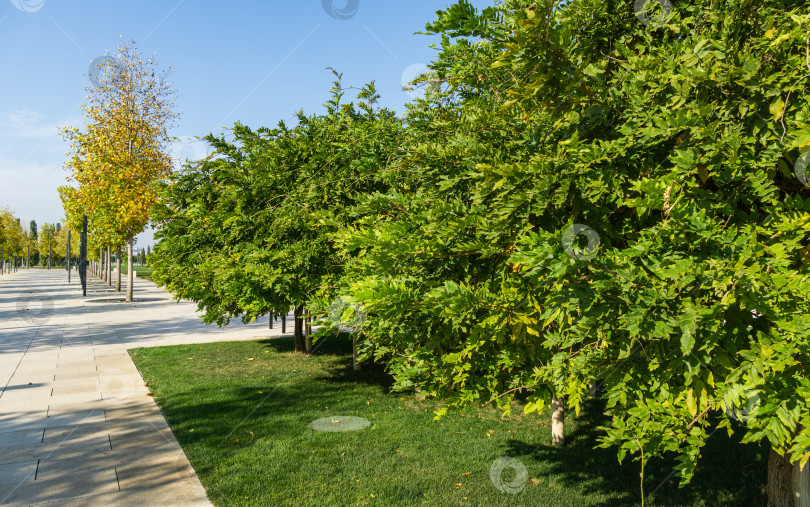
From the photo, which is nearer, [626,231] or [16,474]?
[626,231]

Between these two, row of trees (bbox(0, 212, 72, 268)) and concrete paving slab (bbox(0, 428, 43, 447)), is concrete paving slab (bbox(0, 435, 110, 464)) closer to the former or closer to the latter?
concrete paving slab (bbox(0, 428, 43, 447))

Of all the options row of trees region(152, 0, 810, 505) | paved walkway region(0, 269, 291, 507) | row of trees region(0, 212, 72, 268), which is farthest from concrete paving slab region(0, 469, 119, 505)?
row of trees region(0, 212, 72, 268)

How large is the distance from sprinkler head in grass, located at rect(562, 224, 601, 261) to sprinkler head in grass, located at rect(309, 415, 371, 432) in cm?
531

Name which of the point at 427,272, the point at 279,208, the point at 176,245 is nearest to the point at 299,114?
the point at 279,208

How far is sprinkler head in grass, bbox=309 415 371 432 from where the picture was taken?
22.5ft

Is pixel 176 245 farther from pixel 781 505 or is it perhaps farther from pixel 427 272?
pixel 781 505

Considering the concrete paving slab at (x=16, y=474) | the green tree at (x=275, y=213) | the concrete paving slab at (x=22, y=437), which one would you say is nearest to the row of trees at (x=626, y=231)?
the green tree at (x=275, y=213)

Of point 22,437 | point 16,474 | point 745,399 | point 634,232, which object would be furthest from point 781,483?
point 22,437

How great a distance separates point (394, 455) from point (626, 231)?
14.4ft

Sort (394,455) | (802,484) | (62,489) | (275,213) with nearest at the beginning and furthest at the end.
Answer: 1. (802,484)
2. (62,489)
3. (394,455)
4. (275,213)

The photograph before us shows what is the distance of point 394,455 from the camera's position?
5957mm

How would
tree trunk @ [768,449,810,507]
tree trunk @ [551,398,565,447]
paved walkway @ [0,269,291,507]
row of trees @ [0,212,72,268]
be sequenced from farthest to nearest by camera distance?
row of trees @ [0,212,72,268] < tree trunk @ [551,398,565,447] < paved walkway @ [0,269,291,507] < tree trunk @ [768,449,810,507]

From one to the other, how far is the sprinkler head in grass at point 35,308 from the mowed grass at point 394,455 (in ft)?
39.4

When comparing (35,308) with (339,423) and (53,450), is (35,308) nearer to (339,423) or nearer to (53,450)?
(53,450)
